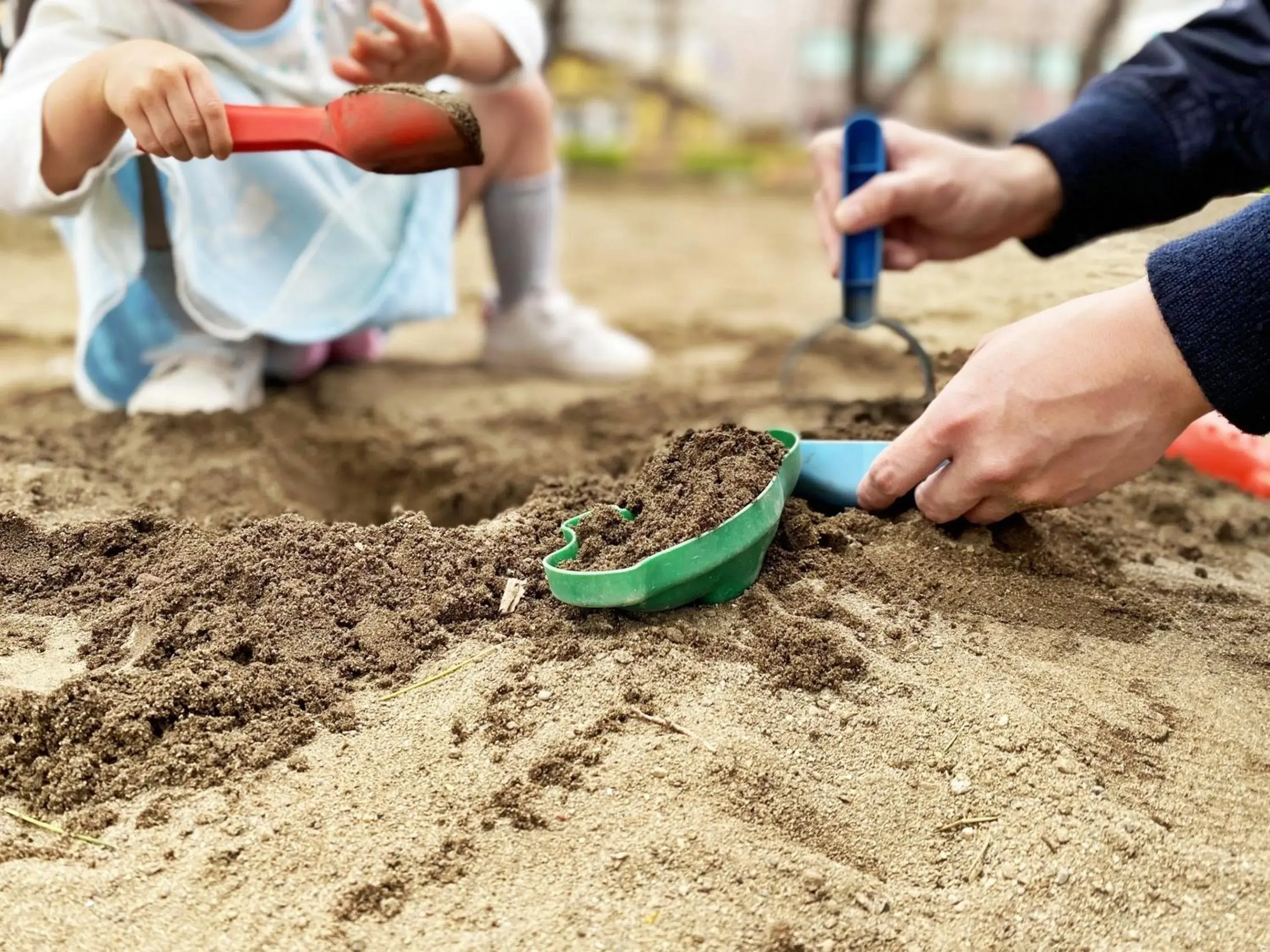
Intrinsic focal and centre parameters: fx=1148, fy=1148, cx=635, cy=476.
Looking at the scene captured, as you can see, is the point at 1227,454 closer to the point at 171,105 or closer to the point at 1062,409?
the point at 1062,409

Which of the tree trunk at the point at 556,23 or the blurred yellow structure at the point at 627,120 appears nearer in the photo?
the tree trunk at the point at 556,23

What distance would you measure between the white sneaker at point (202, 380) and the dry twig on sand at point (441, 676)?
0.96 meters

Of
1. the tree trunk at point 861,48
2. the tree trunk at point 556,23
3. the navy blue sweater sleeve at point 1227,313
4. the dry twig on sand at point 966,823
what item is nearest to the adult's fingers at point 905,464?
the navy blue sweater sleeve at point 1227,313

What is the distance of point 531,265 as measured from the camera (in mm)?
2434

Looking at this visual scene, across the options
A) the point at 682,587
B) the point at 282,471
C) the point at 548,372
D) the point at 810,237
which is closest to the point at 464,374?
the point at 548,372

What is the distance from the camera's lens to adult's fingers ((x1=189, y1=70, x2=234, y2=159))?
1298 mm

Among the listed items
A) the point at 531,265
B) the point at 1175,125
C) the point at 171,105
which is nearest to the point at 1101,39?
the point at 531,265

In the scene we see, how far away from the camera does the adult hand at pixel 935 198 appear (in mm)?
1590

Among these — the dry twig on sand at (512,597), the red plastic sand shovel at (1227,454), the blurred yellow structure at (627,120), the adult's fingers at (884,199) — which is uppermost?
the adult's fingers at (884,199)

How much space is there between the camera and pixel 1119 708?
107 cm

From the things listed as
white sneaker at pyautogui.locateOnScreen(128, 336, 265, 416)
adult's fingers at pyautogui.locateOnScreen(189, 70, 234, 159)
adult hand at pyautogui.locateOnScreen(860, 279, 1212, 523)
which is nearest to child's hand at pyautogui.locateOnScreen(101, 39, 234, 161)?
adult's fingers at pyautogui.locateOnScreen(189, 70, 234, 159)

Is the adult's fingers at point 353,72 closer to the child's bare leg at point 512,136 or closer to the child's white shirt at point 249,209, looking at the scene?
the child's white shirt at point 249,209

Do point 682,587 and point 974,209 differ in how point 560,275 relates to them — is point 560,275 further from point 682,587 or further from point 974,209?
point 682,587

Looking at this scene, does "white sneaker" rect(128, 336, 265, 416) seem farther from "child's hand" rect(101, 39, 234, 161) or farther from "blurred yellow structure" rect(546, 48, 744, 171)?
"blurred yellow structure" rect(546, 48, 744, 171)
